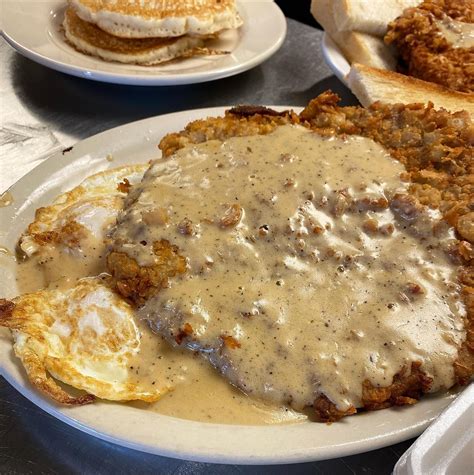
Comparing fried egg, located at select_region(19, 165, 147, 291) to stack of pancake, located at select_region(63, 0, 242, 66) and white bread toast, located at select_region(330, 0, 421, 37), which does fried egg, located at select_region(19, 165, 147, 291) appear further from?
white bread toast, located at select_region(330, 0, 421, 37)

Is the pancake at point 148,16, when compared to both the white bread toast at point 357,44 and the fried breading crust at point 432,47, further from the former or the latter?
the fried breading crust at point 432,47

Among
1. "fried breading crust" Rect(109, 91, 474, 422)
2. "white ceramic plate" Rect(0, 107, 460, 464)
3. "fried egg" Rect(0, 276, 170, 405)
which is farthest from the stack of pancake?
"white ceramic plate" Rect(0, 107, 460, 464)

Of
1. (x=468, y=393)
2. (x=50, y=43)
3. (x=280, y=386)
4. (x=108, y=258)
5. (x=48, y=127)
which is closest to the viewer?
(x=468, y=393)

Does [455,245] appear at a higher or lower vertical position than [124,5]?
lower

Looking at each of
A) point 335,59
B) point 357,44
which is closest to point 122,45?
point 335,59

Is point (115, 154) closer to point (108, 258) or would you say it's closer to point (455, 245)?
point (108, 258)

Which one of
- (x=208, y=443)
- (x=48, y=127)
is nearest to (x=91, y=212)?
(x=208, y=443)

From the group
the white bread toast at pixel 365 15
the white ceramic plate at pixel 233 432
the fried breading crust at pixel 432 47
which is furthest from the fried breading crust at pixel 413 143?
the white bread toast at pixel 365 15
